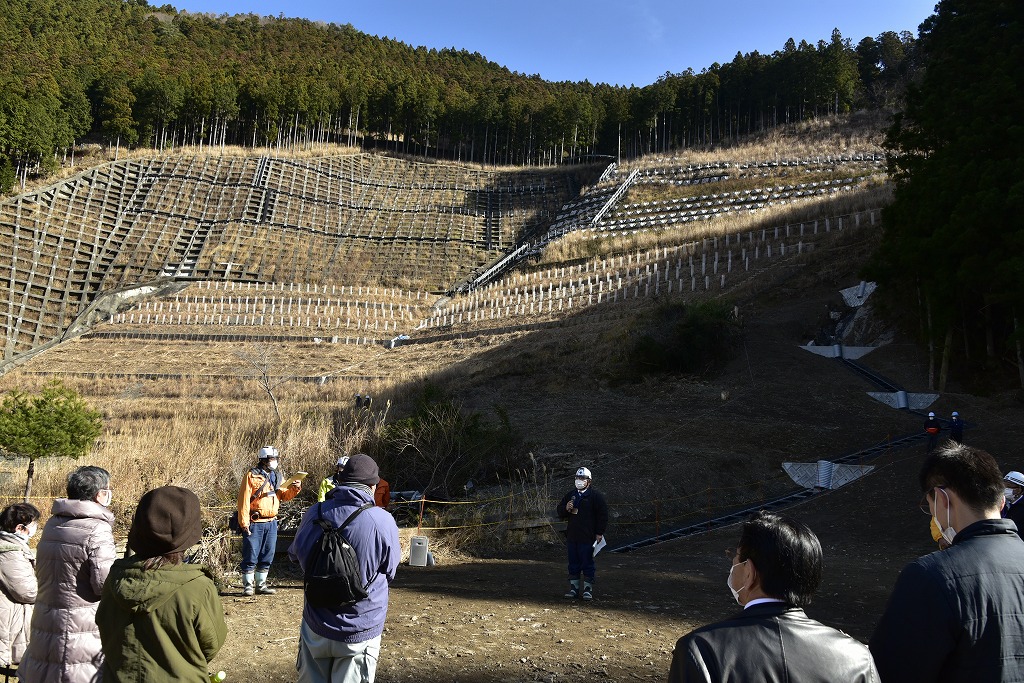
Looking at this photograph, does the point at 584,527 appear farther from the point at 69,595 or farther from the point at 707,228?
the point at 707,228

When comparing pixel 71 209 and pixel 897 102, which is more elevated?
pixel 897 102

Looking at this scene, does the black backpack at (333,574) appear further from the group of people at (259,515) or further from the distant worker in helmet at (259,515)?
the distant worker in helmet at (259,515)

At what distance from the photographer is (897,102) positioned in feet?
244

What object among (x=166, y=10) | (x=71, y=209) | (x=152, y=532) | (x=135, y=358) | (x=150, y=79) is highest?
(x=166, y=10)

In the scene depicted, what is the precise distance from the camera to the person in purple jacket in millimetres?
3979

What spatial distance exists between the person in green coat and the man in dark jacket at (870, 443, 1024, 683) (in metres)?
2.72

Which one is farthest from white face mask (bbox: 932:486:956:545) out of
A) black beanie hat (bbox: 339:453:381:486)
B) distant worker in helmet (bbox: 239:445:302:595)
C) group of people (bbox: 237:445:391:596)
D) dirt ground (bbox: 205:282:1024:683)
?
distant worker in helmet (bbox: 239:445:302:595)

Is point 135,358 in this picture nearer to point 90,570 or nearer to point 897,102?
point 90,570

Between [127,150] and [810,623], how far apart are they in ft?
255

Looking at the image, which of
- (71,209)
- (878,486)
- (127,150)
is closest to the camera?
(878,486)

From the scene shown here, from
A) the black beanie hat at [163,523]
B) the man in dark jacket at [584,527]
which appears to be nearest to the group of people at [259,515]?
the man in dark jacket at [584,527]

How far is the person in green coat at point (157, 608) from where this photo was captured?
3.22 metres

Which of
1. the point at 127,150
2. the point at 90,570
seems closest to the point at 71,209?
the point at 127,150

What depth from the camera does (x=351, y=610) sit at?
3984 mm
